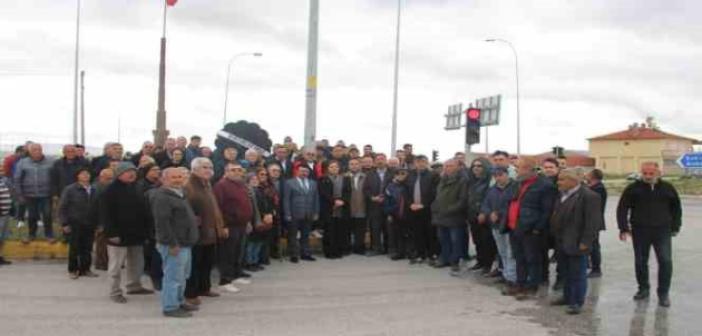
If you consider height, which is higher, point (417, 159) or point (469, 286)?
point (417, 159)

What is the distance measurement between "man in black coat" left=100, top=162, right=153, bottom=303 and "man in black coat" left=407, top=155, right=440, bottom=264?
5034 mm

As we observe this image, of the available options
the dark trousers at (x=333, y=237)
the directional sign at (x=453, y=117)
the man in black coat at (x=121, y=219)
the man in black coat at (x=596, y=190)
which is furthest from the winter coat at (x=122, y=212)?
the directional sign at (x=453, y=117)

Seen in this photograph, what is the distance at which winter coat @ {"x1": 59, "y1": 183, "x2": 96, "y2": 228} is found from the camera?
410 inches

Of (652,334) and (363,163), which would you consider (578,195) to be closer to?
(652,334)

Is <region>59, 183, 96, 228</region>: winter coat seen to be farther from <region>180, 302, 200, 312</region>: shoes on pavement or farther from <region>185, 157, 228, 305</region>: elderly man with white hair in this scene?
<region>180, 302, 200, 312</region>: shoes on pavement

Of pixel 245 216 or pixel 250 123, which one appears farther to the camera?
pixel 250 123

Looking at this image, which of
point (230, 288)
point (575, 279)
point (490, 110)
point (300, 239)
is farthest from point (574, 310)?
point (490, 110)

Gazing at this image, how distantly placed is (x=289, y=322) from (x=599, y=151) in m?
99.9

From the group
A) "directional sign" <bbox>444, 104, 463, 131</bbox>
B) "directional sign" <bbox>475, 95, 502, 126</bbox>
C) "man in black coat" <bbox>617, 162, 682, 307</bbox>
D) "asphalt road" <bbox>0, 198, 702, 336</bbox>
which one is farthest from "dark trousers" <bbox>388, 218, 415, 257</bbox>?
"directional sign" <bbox>444, 104, 463, 131</bbox>

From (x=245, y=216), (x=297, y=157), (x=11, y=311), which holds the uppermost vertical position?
(x=297, y=157)

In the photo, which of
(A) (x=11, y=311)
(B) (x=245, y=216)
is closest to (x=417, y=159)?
(B) (x=245, y=216)

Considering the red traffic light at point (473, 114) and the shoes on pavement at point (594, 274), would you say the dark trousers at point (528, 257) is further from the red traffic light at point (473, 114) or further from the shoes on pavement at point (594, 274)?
the red traffic light at point (473, 114)

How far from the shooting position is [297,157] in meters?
13.5

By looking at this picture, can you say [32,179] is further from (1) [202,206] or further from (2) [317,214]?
(1) [202,206]
